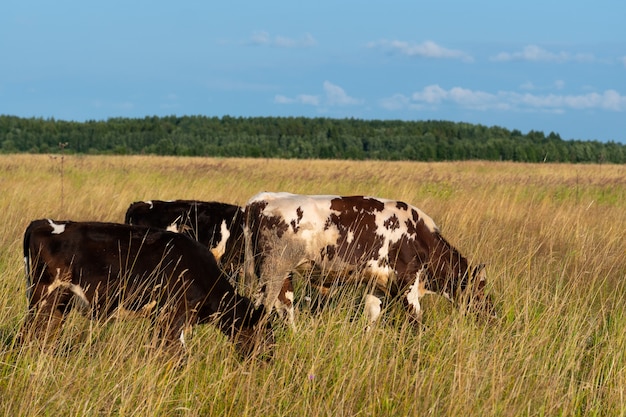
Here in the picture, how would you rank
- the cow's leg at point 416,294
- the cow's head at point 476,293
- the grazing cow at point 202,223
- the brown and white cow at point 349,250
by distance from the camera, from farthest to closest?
the grazing cow at point 202,223
the brown and white cow at point 349,250
the cow's leg at point 416,294
the cow's head at point 476,293

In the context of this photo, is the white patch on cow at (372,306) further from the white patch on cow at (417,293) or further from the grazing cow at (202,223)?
the grazing cow at (202,223)

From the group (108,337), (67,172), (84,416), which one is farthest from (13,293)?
(67,172)

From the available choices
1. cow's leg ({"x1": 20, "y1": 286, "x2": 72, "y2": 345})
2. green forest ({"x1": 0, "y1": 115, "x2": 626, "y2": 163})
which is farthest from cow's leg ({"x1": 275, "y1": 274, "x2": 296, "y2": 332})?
green forest ({"x1": 0, "y1": 115, "x2": 626, "y2": 163})

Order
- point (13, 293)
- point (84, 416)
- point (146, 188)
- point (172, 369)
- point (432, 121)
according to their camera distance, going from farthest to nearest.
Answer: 1. point (432, 121)
2. point (146, 188)
3. point (13, 293)
4. point (172, 369)
5. point (84, 416)

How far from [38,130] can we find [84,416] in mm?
121979

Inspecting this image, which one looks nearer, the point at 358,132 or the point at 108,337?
the point at 108,337

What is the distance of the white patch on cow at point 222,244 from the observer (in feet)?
27.1

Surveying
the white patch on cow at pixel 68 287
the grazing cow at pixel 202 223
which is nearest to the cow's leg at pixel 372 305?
the grazing cow at pixel 202 223

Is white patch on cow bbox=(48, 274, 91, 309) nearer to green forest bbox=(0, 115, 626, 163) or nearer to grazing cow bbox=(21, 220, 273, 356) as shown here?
grazing cow bbox=(21, 220, 273, 356)

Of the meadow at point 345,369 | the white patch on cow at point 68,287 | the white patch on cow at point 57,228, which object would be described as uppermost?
the white patch on cow at point 57,228

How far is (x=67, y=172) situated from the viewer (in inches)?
873

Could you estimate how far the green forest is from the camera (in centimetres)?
Answer: 9206

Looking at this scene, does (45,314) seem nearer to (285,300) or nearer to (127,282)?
(127,282)

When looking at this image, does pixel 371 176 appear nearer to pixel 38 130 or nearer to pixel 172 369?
pixel 172 369
